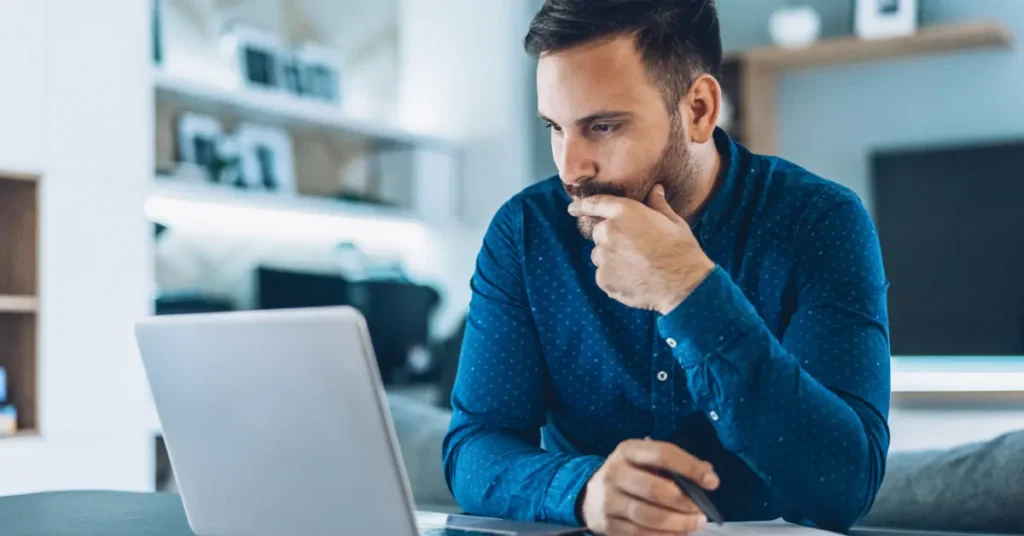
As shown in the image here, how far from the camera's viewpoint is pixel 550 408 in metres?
1.52

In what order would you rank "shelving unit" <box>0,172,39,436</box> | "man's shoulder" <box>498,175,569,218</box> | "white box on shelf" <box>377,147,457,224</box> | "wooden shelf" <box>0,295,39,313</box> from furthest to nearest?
1. "white box on shelf" <box>377,147,457,224</box>
2. "shelving unit" <box>0,172,39,436</box>
3. "wooden shelf" <box>0,295,39,313</box>
4. "man's shoulder" <box>498,175,569,218</box>

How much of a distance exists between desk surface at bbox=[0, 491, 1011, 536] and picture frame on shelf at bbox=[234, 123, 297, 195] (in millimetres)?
2731

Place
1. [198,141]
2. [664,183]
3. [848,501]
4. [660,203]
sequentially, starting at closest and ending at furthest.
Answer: [848,501], [660,203], [664,183], [198,141]

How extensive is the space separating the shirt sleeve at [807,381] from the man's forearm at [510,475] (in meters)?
0.15

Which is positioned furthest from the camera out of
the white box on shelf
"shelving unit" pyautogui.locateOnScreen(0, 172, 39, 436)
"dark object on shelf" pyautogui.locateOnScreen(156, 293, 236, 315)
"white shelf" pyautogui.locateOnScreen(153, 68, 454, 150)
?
the white box on shelf

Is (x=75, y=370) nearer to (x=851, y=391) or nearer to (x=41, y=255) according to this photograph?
(x=41, y=255)

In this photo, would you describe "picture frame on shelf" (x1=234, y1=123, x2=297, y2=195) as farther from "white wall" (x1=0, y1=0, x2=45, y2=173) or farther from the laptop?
the laptop

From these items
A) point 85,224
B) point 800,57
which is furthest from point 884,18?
point 85,224

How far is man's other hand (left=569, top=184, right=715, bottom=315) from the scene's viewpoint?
1.17m

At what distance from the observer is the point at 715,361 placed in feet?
3.78

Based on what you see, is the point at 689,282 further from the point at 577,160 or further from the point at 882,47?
the point at 882,47

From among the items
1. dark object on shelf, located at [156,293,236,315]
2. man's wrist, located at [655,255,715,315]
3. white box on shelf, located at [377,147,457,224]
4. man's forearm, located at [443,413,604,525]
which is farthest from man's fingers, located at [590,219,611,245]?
white box on shelf, located at [377,147,457,224]

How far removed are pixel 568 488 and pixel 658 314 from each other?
0.34 meters

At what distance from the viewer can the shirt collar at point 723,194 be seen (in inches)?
57.6
